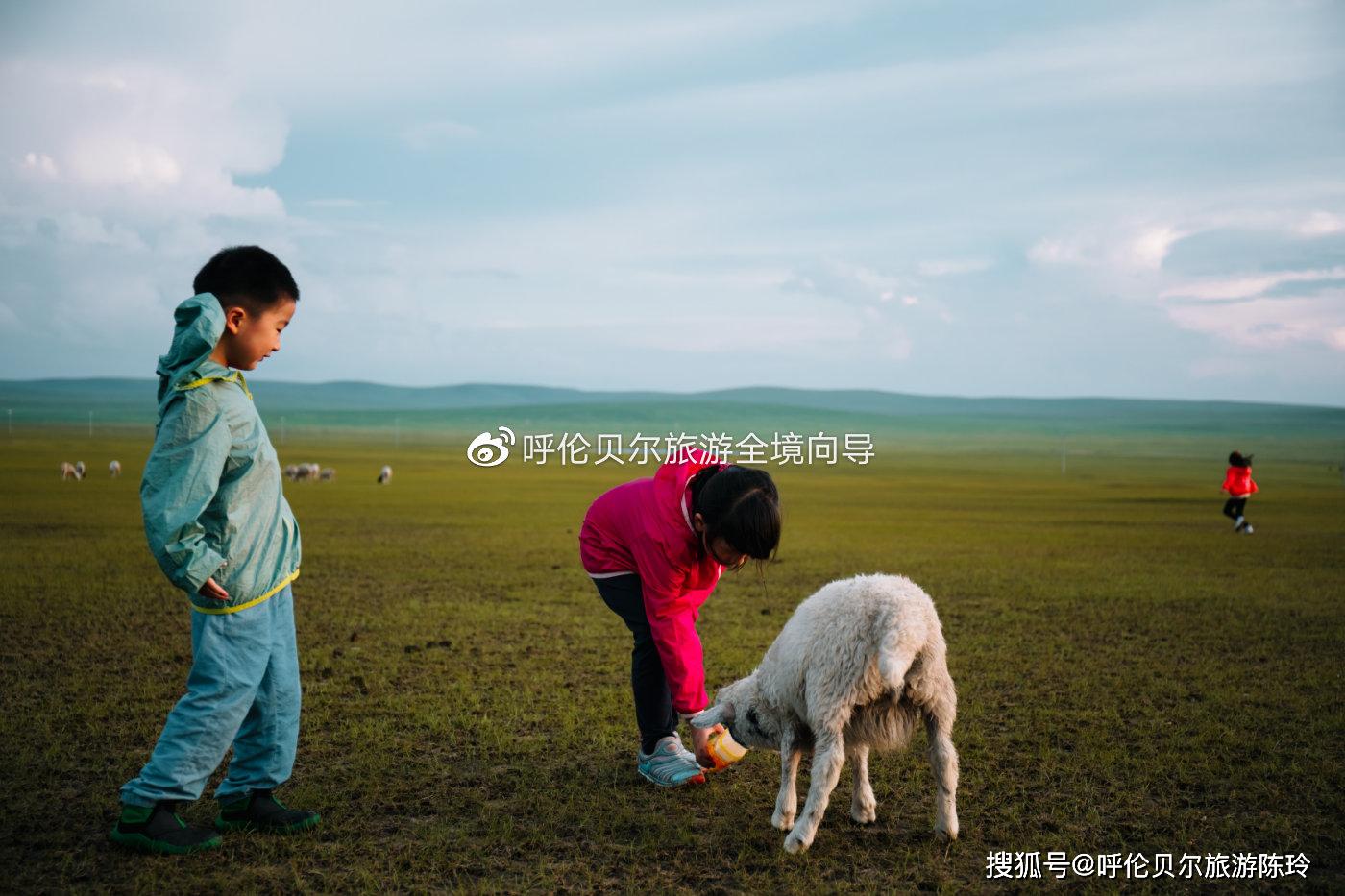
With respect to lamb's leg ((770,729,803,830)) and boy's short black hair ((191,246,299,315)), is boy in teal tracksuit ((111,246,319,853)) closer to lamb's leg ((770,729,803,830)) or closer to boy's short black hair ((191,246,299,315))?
boy's short black hair ((191,246,299,315))

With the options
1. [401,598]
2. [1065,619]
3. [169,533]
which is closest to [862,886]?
[169,533]

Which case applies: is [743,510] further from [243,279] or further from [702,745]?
[243,279]

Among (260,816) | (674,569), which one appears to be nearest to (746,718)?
(674,569)

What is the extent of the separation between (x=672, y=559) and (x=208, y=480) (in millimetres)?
2208

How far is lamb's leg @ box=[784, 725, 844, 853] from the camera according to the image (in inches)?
175

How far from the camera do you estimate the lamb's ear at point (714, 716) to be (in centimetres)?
495

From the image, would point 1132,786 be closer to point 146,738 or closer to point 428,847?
point 428,847

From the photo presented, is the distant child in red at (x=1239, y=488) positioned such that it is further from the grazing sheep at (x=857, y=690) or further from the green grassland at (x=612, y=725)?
the grazing sheep at (x=857, y=690)

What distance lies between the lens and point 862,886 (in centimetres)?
425

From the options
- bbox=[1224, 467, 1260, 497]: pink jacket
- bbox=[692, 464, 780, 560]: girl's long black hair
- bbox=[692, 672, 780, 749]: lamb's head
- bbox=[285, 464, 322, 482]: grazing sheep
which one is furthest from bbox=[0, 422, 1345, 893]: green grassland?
bbox=[285, 464, 322, 482]: grazing sheep

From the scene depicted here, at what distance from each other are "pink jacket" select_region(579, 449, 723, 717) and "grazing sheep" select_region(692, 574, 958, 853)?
24 centimetres

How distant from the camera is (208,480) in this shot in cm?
416

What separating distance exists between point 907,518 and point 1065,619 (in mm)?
14337

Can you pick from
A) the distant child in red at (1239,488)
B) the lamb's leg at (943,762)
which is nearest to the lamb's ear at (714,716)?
the lamb's leg at (943,762)
